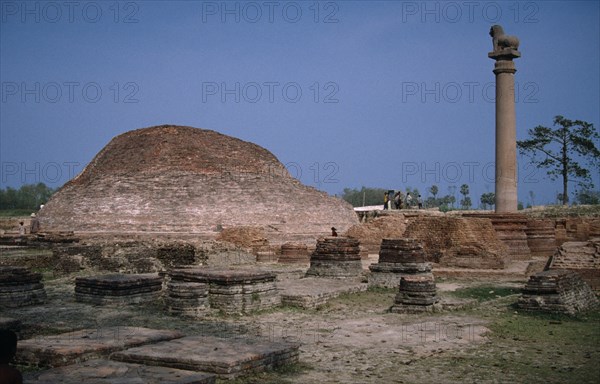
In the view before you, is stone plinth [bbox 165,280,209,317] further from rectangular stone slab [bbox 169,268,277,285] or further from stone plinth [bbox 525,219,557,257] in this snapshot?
stone plinth [bbox 525,219,557,257]

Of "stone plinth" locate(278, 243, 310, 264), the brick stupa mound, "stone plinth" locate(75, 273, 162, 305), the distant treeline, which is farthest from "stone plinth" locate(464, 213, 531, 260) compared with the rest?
the distant treeline

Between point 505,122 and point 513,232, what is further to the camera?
point 505,122

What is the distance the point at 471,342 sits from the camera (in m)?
6.84

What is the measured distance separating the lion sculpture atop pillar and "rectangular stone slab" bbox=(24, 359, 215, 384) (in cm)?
1564

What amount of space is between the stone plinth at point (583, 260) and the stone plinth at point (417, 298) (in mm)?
2879

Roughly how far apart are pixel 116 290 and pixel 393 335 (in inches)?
170

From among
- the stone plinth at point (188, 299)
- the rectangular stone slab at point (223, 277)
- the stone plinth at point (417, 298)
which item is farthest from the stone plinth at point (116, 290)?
the stone plinth at point (417, 298)

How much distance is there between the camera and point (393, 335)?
731 cm

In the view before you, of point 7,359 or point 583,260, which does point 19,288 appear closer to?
point 7,359

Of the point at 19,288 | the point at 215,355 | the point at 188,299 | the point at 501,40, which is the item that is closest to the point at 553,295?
the point at 188,299

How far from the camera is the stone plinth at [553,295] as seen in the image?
8.61 meters

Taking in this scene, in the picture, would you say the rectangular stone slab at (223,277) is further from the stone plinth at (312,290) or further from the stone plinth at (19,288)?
the stone plinth at (19,288)

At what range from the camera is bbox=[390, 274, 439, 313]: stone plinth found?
9016 mm

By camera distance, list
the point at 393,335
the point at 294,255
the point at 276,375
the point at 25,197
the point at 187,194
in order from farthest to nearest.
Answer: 1. the point at 25,197
2. the point at 187,194
3. the point at 294,255
4. the point at 393,335
5. the point at 276,375
